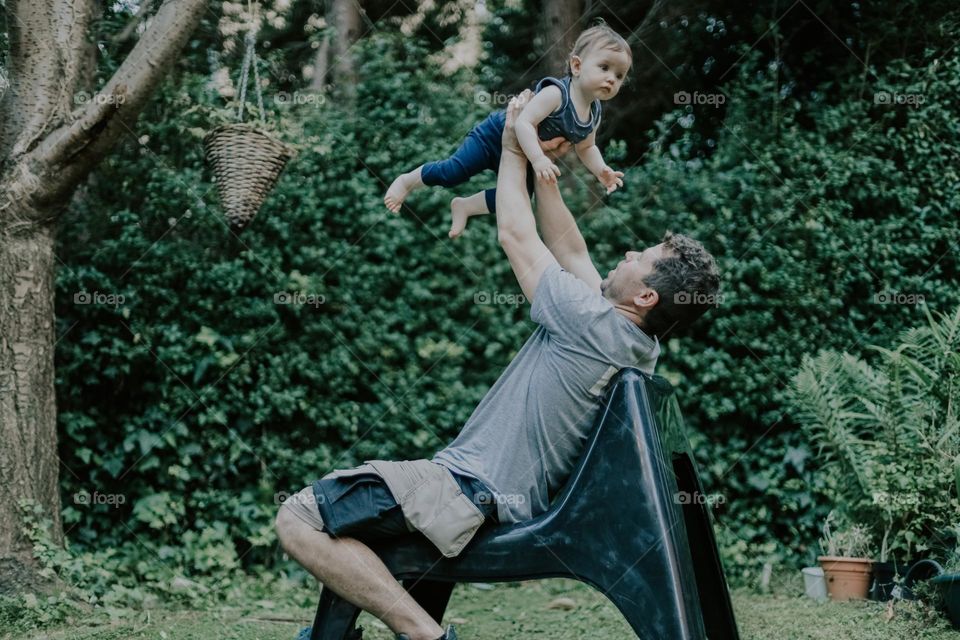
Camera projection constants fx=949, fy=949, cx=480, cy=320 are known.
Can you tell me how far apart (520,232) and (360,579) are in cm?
87

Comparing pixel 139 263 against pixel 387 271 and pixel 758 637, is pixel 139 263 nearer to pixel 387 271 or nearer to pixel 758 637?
pixel 387 271

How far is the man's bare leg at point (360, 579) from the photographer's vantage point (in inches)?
78.9

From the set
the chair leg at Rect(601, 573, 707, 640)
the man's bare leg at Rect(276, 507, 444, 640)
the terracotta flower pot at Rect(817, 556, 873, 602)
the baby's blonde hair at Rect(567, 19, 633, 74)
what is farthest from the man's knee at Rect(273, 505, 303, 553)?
→ the terracotta flower pot at Rect(817, 556, 873, 602)

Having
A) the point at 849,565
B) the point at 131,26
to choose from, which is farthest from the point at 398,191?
the point at 131,26

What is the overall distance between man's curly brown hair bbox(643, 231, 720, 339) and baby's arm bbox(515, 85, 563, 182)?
1.11ft

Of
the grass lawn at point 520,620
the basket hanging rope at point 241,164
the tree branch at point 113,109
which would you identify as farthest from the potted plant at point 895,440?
the tree branch at point 113,109

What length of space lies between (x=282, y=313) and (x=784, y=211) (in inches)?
106

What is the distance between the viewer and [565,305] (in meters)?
2.14

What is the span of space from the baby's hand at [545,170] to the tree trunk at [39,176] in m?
2.15

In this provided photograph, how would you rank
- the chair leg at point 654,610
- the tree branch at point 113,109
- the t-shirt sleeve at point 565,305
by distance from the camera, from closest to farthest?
the chair leg at point 654,610, the t-shirt sleeve at point 565,305, the tree branch at point 113,109

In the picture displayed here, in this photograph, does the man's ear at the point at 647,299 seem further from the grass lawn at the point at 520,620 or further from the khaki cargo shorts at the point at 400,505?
the grass lawn at the point at 520,620

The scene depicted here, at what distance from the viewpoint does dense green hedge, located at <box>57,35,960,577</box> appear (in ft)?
15.1

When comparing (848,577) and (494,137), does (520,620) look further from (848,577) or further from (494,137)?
(494,137)

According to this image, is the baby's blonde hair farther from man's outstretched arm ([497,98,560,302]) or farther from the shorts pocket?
the shorts pocket
